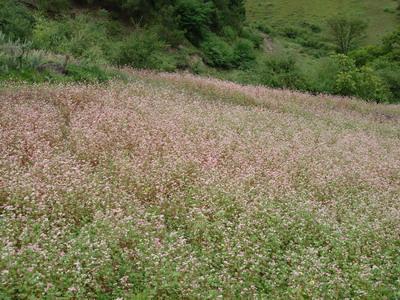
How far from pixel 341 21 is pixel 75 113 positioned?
4821 cm

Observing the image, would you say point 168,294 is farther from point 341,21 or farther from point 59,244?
point 341,21

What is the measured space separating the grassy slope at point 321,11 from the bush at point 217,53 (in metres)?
21.9

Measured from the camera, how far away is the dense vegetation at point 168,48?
15.6 metres

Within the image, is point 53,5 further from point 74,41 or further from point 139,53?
point 74,41

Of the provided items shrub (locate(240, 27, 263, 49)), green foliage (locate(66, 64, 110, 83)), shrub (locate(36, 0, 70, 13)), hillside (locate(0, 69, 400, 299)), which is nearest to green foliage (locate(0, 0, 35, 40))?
green foliage (locate(66, 64, 110, 83))

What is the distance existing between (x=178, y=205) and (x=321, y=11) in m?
58.8

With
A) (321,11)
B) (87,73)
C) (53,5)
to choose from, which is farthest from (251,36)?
(87,73)

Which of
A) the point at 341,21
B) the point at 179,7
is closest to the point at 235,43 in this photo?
the point at 179,7

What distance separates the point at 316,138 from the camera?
13453mm

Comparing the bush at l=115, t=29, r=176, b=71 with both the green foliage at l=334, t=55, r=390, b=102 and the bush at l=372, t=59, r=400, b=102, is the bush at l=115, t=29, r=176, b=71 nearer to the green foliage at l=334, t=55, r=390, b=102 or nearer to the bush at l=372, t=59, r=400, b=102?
the green foliage at l=334, t=55, r=390, b=102

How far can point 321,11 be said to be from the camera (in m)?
59.7

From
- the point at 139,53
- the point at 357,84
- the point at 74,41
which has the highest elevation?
the point at 74,41

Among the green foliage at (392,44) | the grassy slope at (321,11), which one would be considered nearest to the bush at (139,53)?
the green foliage at (392,44)

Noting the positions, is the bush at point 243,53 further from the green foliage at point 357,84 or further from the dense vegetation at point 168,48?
the green foliage at point 357,84
